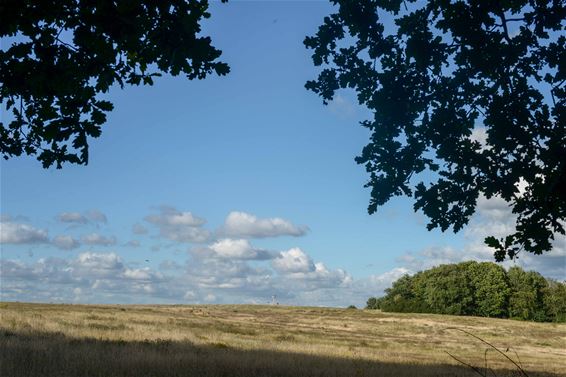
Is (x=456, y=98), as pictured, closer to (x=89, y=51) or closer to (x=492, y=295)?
(x=89, y=51)

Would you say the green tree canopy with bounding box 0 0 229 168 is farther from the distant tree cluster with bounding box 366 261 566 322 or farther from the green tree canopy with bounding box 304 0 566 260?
the distant tree cluster with bounding box 366 261 566 322

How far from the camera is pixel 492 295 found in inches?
4094

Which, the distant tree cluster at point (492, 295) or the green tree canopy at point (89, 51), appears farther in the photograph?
the distant tree cluster at point (492, 295)

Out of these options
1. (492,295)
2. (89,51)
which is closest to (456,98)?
(89,51)

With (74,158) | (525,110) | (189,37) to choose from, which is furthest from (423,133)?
(74,158)

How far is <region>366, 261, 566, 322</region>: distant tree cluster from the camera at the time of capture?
103 meters

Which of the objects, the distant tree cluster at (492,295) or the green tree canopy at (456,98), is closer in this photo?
the green tree canopy at (456,98)

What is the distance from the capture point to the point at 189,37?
31.7 feet

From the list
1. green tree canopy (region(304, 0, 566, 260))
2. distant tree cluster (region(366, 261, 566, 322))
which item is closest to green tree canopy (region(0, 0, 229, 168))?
green tree canopy (region(304, 0, 566, 260))

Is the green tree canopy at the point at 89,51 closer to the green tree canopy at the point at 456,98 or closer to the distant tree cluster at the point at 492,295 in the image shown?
the green tree canopy at the point at 456,98

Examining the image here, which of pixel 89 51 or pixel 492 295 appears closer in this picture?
pixel 89 51

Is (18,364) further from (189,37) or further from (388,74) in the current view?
(388,74)

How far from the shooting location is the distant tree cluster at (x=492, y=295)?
102875 mm

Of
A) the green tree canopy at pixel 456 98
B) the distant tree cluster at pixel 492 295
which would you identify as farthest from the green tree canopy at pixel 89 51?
the distant tree cluster at pixel 492 295
